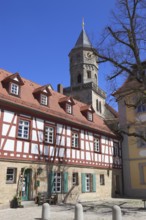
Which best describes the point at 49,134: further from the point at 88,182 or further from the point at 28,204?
the point at 88,182

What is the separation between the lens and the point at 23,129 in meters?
16.4

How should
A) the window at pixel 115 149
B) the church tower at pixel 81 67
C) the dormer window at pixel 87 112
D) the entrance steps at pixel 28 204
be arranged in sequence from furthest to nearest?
the church tower at pixel 81 67
the window at pixel 115 149
the dormer window at pixel 87 112
the entrance steps at pixel 28 204

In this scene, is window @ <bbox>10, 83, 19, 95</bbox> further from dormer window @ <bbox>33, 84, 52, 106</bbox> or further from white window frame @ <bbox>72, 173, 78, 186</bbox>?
white window frame @ <bbox>72, 173, 78, 186</bbox>

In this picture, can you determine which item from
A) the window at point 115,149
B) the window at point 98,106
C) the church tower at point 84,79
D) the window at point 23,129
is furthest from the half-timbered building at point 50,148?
the window at point 98,106

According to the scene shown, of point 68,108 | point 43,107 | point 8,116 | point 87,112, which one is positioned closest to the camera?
point 8,116

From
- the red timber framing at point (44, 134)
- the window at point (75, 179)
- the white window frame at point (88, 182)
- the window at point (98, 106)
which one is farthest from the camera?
the window at point (98, 106)

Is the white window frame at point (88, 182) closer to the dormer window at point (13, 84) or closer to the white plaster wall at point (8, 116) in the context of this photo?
the white plaster wall at point (8, 116)

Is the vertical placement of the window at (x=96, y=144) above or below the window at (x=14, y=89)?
below

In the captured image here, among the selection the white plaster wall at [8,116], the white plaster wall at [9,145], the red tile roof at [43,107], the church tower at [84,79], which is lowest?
the white plaster wall at [9,145]

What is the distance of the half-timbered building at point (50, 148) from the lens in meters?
15.4

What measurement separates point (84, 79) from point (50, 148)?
1085 inches

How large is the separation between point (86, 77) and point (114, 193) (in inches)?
993

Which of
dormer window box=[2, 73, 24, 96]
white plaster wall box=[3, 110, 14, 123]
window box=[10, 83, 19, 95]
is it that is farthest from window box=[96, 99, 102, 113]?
white plaster wall box=[3, 110, 14, 123]

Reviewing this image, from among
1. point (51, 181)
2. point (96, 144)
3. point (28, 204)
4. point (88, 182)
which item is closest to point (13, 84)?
point (51, 181)
